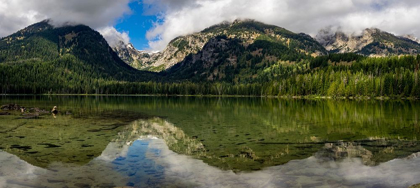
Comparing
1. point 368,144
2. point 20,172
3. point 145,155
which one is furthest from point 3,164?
point 368,144

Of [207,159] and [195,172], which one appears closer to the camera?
[195,172]

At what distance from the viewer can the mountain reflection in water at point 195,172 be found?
54.7 ft

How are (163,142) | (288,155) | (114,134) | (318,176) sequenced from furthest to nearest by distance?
1. (114,134)
2. (163,142)
3. (288,155)
4. (318,176)

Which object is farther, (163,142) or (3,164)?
(163,142)

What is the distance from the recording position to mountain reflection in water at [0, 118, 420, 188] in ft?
54.7

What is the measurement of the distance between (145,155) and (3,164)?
33.3 ft

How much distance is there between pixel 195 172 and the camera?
1900cm

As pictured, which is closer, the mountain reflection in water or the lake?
the mountain reflection in water

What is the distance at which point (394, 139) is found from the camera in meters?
31.0

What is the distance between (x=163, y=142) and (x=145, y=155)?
6.24 meters

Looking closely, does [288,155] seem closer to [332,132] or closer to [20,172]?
[332,132]

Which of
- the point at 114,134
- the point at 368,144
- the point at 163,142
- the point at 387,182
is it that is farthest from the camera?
the point at 114,134

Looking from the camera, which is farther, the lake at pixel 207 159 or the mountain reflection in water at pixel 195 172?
the lake at pixel 207 159

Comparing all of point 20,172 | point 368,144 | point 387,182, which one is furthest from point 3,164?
point 368,144
